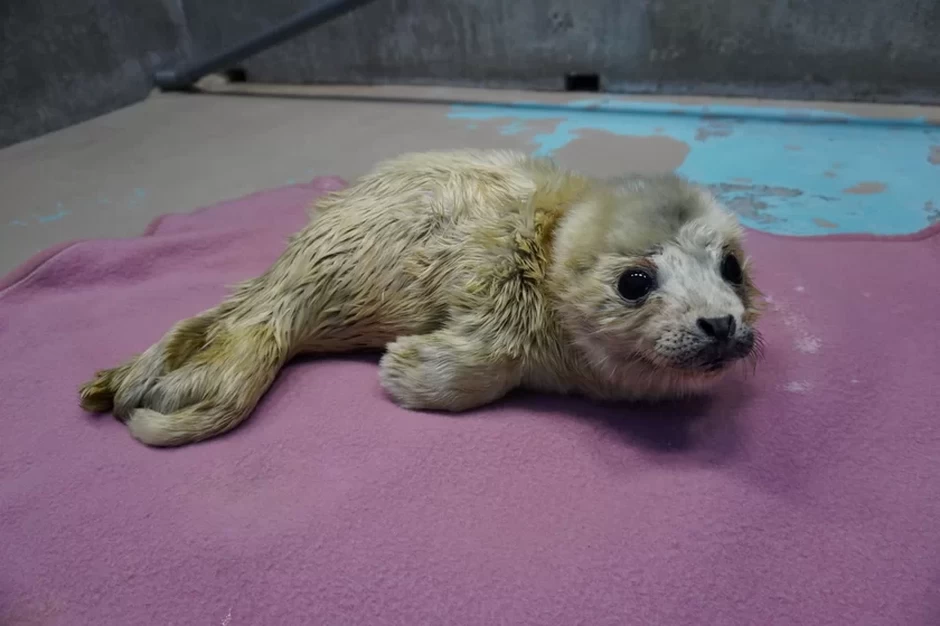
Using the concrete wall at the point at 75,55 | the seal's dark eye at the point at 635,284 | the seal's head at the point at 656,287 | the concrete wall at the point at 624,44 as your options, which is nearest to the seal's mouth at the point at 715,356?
the seal's head at the point at 656,287

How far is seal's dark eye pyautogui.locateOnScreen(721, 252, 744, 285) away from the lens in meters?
0.99

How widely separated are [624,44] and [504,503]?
7.87 ft

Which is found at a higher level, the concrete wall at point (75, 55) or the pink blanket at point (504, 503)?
the concrete wall at point (75, 55)

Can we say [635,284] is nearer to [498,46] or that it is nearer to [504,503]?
[504,503]

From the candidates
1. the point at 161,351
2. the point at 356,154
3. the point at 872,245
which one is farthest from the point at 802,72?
the point at 161,351

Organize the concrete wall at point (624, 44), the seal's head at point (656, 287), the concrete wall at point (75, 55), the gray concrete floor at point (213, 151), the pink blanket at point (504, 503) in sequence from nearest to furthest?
the pink blanket at point (504, 503) → the seal's head at point (656, 287) → the gray concrete floor at point (213, 151) → the concrete wall at point (624, 44) → the concrete wall at point (75, 55)

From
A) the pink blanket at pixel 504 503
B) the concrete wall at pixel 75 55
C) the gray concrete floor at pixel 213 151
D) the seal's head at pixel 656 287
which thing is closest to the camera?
the pink blanket at pixel 504 503

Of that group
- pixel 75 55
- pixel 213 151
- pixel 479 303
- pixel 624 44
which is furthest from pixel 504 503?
pixel 75 55

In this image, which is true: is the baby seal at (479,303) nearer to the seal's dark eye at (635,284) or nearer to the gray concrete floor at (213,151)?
the seal's dark eye at (635,284)

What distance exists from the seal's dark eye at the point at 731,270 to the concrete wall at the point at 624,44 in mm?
2012

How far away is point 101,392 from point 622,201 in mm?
855

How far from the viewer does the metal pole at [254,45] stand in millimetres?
2760

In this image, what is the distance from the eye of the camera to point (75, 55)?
2.92 metres

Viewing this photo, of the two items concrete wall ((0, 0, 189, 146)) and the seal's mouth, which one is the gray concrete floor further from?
the seal's mouth
